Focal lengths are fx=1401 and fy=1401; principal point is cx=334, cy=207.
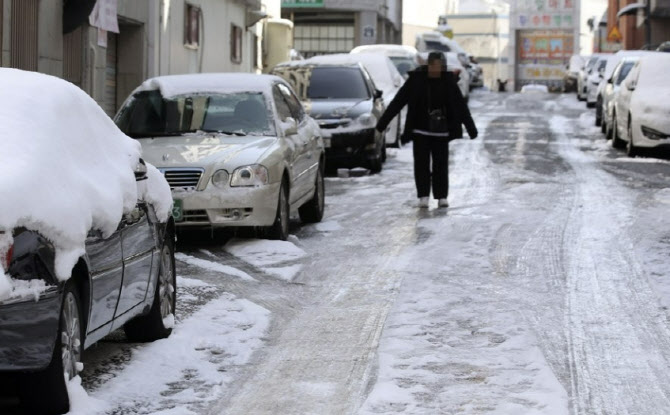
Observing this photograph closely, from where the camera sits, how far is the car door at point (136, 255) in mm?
7244

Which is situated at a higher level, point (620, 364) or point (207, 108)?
point (207, 108)

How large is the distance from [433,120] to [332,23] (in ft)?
142

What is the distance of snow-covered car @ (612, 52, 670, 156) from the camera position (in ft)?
72.9

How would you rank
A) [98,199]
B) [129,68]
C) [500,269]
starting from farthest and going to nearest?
[129,68] < [500,269] < [98,199]

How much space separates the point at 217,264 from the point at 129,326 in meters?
3.26

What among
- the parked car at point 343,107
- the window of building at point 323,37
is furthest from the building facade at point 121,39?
the window of building at point 323,37

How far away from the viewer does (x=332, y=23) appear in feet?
192

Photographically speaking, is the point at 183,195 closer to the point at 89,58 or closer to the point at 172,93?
the point at 172,93

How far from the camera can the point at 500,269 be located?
11.0m

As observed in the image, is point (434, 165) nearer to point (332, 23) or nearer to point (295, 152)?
point (295, 152)

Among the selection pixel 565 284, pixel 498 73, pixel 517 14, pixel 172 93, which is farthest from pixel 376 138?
pixel 498 73

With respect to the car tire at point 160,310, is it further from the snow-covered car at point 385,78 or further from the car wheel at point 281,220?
the snow-covered car at point 385,78

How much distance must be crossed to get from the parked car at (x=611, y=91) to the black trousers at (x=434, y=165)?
10.8m

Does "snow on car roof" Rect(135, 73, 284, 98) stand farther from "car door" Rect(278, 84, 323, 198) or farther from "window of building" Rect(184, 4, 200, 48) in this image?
"window of building" Rect(184, 4, 200, 48)
